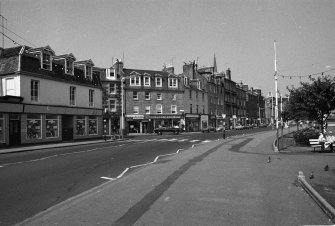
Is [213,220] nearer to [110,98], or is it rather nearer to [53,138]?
[53,138]

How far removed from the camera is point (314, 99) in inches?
895

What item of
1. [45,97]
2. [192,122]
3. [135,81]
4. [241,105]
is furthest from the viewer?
[241,105]

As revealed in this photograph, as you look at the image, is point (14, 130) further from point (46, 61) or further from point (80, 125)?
point (80, 125)

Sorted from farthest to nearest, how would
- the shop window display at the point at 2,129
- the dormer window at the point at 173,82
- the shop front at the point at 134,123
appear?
the dormer window at the point at 173,82 → the shop front at the point at 134,123 → the shop window display at the point at 2,129

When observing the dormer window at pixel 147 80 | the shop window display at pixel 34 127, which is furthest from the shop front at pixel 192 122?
the shop window display at pixel 34 127

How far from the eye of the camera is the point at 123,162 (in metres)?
15.9

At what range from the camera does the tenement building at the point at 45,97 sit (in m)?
27.2

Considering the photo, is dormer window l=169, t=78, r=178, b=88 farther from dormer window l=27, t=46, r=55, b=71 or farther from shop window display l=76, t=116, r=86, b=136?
dormer window l=27, t=46, r=55, b=71

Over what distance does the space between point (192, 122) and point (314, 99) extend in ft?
141

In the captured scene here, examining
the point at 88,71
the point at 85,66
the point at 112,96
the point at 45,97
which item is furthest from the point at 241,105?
the point at 45,97

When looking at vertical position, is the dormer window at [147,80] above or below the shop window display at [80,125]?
above

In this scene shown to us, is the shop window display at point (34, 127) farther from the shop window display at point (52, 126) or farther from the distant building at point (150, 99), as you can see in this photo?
the distant building at point (150, 99)

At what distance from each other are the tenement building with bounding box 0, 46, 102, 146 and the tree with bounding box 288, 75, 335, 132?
2300 centimetres

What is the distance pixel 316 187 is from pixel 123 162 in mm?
9678
